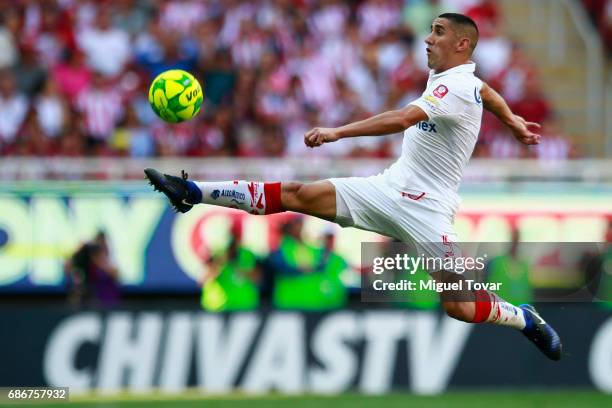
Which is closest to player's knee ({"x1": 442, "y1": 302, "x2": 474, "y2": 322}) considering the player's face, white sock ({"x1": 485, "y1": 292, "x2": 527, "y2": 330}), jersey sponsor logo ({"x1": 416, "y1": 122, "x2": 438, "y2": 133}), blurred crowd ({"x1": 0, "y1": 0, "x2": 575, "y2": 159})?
white sock ({"x1": 485, "y1": 292, "x2": 527, "y2": 330})

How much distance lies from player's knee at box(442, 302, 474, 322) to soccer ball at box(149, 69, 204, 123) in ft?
9.04

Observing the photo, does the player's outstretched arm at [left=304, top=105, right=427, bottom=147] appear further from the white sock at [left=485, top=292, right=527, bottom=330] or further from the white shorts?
the white sock at [left=485, top=292, right=527, bottom=330]

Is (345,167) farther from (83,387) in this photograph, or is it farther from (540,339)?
(540,339)

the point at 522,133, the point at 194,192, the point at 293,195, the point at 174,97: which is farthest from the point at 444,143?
the point at 174,97

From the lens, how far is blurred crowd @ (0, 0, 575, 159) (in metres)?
20.0

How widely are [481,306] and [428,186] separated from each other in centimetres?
113

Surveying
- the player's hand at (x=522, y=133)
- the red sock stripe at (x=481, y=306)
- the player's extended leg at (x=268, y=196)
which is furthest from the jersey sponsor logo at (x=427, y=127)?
the red sock stripe at (x=481, y=306)

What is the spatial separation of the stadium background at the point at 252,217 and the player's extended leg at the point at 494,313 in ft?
13.3

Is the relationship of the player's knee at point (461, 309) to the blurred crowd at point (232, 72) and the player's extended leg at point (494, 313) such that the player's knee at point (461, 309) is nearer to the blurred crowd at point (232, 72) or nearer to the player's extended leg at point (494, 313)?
the player's extended leg at point (494, 313)

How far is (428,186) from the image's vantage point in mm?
12492

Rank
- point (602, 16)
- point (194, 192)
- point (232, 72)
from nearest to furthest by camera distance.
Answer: point (194, 192) → point (232, 72) → point (602, 16)

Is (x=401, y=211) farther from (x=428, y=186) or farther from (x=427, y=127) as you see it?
(x=427, y=127)

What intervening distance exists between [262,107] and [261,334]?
388 cm

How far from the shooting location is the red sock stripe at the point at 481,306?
41.0 feet
